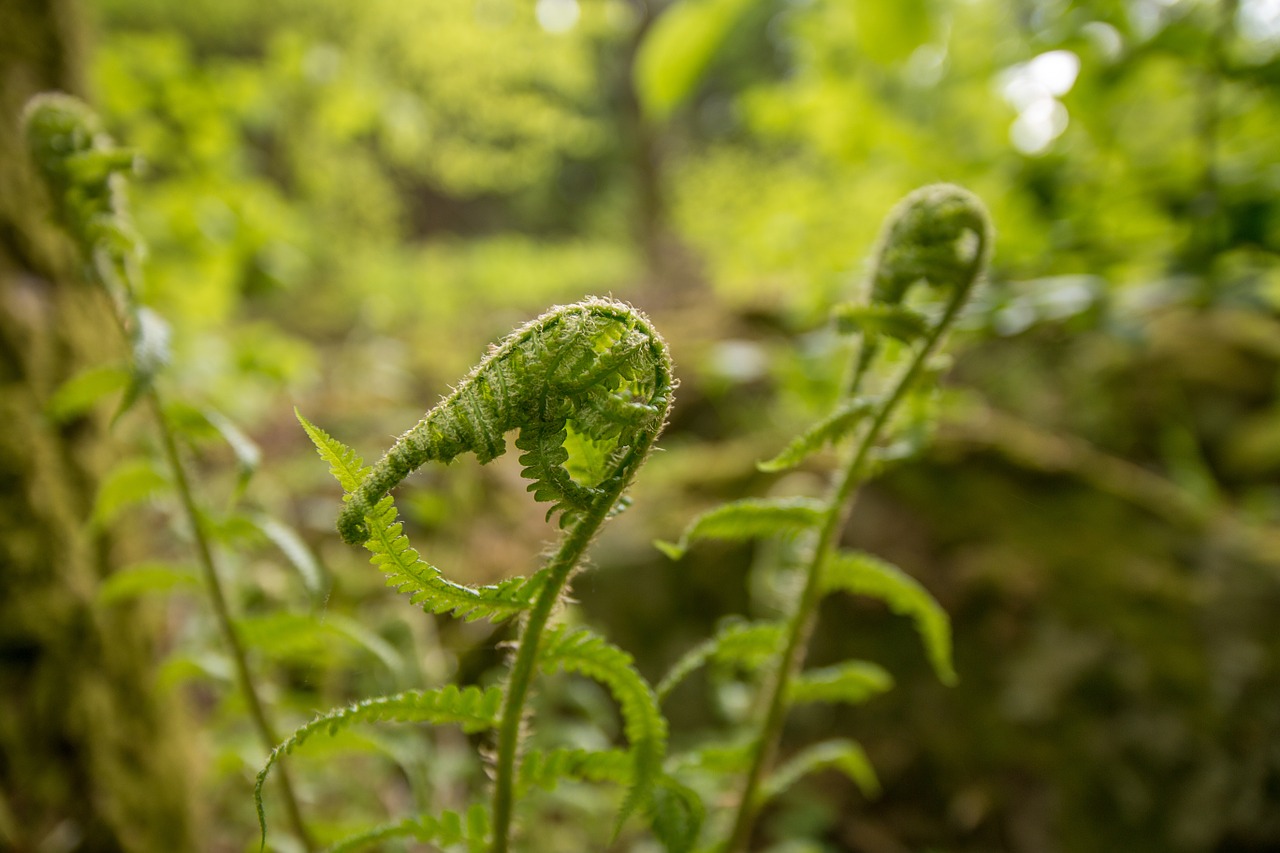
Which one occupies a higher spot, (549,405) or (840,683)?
(549,405)

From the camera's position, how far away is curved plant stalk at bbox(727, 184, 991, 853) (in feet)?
2.40

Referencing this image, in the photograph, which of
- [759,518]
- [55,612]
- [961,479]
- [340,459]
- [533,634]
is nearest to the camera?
[340,459]

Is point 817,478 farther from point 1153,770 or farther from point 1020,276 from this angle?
point 1153,770

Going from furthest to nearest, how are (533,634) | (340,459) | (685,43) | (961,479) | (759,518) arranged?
(961,479) → (685,43) → (759,518) → (533,634) → (340,459)

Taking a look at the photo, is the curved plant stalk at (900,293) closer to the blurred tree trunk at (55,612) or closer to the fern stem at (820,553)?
the fern stem at (820,553)

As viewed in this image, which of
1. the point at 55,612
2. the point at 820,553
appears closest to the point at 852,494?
the point at 820,553

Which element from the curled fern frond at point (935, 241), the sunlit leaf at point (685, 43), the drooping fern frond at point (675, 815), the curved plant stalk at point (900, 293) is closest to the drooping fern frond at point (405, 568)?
the drooping fern frond at point (675, 815)

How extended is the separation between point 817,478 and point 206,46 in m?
13.0

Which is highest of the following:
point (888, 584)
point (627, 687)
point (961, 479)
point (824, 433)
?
point (961, 479)

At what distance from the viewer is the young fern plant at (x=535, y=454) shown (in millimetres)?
469

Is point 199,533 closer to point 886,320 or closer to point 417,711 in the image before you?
point 417,711

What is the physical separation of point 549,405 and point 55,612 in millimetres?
1158

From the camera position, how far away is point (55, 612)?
118cm

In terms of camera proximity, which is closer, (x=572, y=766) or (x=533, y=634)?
(x=533, y=634)
